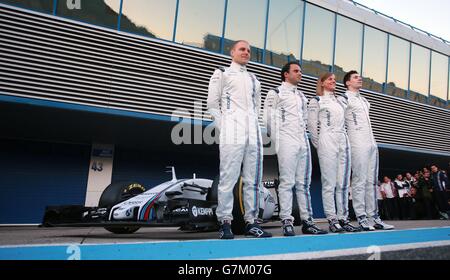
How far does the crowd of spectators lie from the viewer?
1095cm

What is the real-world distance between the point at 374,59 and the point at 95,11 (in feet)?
33.5

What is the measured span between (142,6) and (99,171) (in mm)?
5386

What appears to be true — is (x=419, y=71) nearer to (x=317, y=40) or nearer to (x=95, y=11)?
(x=317, y=40)

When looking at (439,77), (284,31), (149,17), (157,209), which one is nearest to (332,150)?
(157,209)

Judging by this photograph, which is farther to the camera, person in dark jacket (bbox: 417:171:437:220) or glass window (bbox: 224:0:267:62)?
person in dark jacket (bbox: 417:171:437:220)

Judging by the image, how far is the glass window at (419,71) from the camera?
48.3 feet

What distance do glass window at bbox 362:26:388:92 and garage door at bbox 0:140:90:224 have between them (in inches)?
417

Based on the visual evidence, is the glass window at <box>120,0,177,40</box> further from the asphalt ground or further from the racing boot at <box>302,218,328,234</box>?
the asphalt ground

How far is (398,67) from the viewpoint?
14305 millimetres

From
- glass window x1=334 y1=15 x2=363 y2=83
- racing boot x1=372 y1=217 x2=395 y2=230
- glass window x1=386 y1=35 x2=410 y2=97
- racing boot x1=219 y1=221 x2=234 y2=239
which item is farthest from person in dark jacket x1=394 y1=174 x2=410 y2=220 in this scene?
racing boot x1=219 y1=221 x2=234 y2=239

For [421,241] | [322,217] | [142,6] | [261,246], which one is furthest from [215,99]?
[322,217]

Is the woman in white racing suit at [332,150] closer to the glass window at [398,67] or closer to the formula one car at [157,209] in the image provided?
the formula one car at [157,209]

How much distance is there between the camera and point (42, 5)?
8297mm
